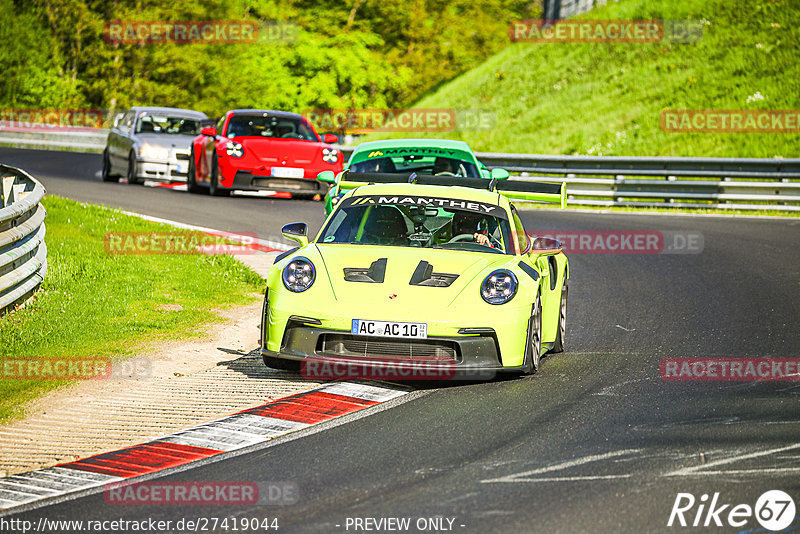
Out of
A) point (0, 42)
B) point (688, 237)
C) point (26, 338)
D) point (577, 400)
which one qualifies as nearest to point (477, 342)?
point (577, 400)

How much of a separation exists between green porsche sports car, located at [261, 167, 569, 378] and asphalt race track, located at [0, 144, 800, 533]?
0.34 m

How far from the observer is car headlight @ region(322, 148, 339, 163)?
21.4 metres

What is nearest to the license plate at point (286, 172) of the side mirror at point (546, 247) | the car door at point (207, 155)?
the car door at point (207, 155)

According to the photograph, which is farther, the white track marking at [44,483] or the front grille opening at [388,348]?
the front grille opening at [388,348]

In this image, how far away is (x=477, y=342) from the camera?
783 cm

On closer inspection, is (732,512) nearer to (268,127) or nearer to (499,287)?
(499,287)

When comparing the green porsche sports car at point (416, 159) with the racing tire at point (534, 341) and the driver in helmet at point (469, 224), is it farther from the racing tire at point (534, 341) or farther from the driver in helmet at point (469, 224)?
the racing tire at point (534, 341)

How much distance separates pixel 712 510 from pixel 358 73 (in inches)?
2347

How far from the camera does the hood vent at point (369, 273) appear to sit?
8078 mm

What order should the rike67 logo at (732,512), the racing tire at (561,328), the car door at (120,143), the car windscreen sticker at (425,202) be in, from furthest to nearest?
1. the car door at (120,143)
2. the racing tire at (561,328)
3. the car windscreen sticker at (425,202)
4. the rike67 logo at (732,512)

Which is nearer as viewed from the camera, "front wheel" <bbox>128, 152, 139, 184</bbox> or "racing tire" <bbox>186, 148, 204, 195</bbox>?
"racing tire" <bbox>186, 148, 204, 195</bbox>

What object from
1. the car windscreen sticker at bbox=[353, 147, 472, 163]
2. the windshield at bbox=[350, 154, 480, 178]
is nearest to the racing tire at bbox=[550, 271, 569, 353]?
the windshield at bbox=[350, 154, 480, 178]

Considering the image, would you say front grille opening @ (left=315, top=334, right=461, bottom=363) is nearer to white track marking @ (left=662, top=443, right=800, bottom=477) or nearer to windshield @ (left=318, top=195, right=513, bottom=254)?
windshield @ (left=318, top=195, right=513, bottom=254)

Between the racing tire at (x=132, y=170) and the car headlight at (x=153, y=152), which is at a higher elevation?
the car headlight at (x=153, y=152)
